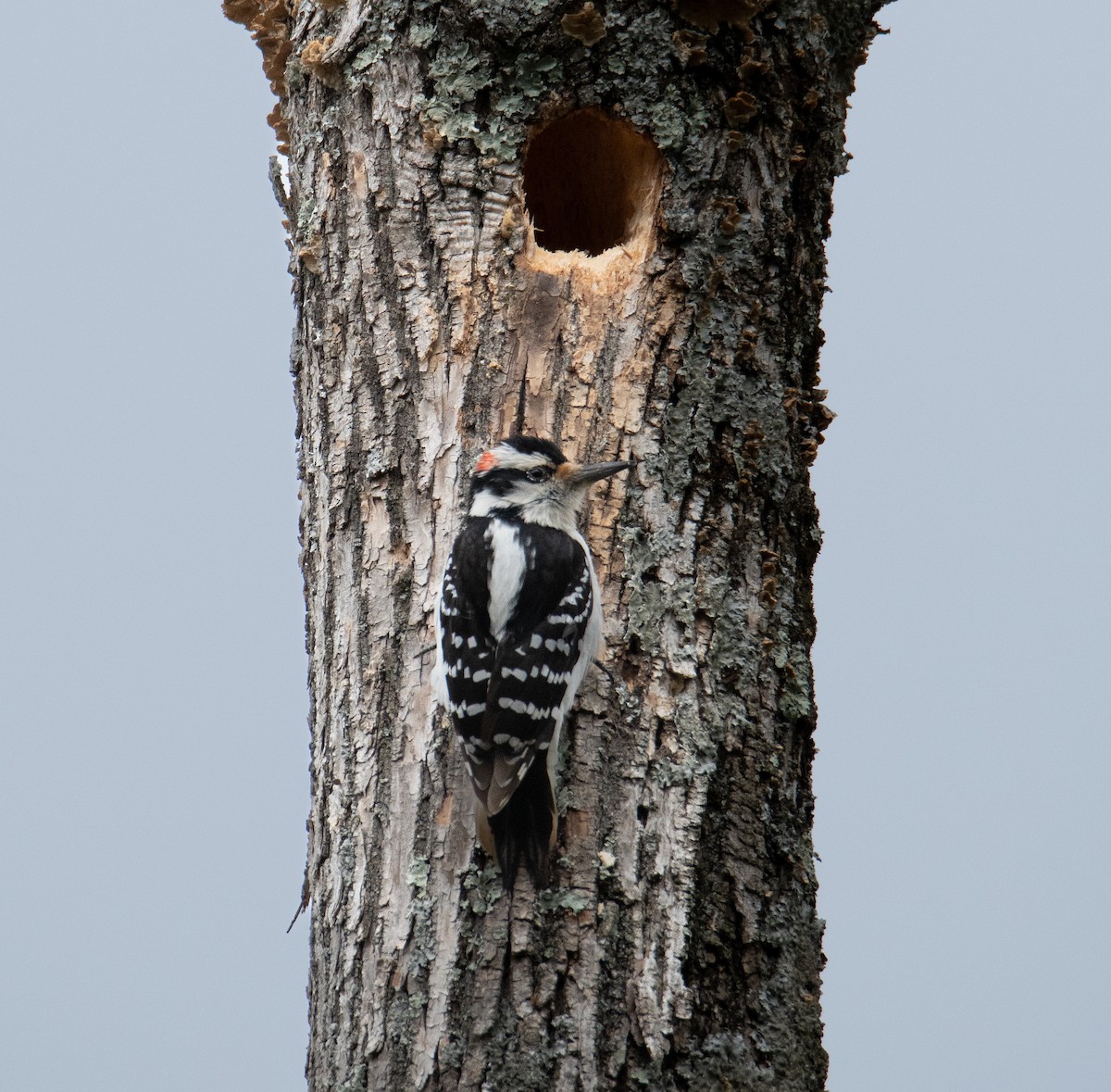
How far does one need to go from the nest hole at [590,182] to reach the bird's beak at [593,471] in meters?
0.60

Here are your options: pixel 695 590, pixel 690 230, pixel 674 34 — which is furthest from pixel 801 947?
pixel 674 34

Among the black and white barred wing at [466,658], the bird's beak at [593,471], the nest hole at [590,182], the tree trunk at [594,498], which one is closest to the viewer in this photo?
the tree trunk at [594,498]

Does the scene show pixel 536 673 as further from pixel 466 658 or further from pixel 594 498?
pixel 594 498

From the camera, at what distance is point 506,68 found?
3293mm

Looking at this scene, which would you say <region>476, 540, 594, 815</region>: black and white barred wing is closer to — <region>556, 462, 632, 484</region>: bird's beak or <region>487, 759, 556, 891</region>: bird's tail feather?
<region>487, 759, 556, 891</region>: bird's tail feather

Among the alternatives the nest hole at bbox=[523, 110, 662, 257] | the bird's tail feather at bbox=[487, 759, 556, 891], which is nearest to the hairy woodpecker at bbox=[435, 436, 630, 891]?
the bird's tail feather at bbox=[487, 759, 556, 891]

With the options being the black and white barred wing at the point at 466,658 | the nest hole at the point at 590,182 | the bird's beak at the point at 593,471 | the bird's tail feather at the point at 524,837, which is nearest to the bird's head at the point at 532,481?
the bird's beak at the point at 593,471

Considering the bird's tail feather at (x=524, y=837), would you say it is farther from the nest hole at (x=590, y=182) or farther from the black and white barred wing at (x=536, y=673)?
the nest hole at (x=590, y=182)

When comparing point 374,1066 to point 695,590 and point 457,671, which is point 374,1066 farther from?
point 695,590

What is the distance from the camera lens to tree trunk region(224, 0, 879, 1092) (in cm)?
282

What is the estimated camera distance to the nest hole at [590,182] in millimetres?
3348

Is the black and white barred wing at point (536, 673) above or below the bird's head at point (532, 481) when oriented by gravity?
below

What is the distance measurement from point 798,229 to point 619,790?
4.71ft

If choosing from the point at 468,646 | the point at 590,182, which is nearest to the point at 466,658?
the point at 468,646
